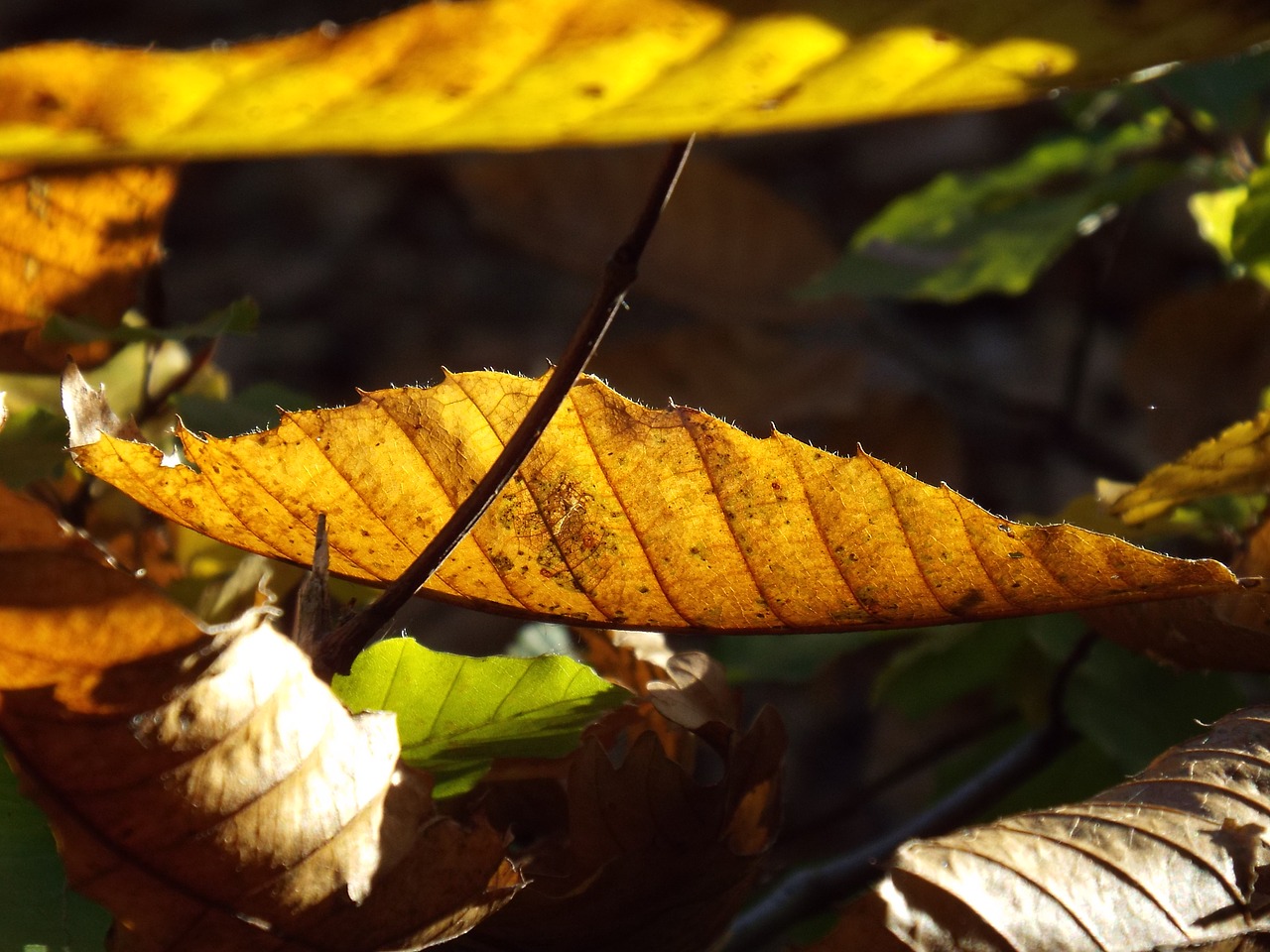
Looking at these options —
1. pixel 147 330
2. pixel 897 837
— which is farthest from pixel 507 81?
pixel 897 837

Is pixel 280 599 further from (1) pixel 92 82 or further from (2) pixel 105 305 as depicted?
(1) pixel 92 82

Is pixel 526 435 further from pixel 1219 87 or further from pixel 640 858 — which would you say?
pixel 1219 87

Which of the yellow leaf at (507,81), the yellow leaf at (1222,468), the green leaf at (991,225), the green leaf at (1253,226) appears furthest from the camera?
the green leaf at (991,225)

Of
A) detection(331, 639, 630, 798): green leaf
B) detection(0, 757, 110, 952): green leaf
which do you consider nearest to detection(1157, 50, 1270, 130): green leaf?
detection(331, 639, 630, 798): green leaf

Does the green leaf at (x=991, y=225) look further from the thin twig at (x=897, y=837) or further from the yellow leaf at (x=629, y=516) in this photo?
the yellow leaf at (x=629, y=516)

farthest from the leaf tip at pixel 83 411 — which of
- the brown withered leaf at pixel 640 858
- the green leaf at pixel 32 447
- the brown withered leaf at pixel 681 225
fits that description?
the brown withered leaf at pixel 681 225

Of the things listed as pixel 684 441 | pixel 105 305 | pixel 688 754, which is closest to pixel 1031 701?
pixel 688 754

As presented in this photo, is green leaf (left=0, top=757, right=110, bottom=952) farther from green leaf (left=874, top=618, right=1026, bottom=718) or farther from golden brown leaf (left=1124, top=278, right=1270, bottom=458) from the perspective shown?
golden brown leaf (left=1124, top=278, right=1270, bottom=458)
